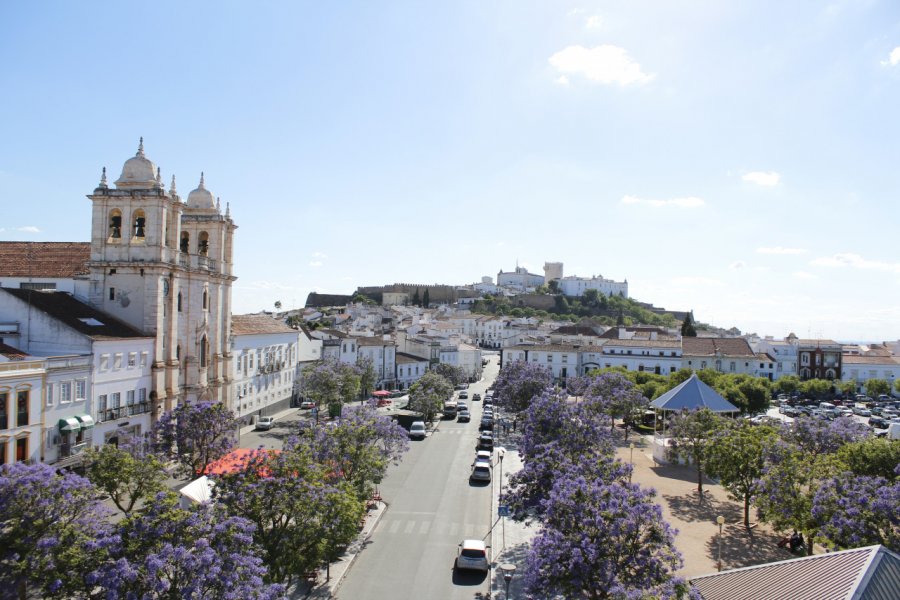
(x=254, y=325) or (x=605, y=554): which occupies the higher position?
(x=254, y=325)

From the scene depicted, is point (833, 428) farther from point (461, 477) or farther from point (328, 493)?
A: point (328, 493)

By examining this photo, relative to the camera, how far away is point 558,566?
15195 mm

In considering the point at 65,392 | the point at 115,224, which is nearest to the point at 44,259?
the point at 115,224

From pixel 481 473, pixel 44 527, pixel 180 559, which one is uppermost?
pixel 180 559

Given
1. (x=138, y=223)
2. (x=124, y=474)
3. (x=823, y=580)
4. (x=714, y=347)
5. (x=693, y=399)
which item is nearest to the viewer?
(x=823, y=580)

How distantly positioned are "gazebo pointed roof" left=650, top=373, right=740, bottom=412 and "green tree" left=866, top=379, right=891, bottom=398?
165 feet

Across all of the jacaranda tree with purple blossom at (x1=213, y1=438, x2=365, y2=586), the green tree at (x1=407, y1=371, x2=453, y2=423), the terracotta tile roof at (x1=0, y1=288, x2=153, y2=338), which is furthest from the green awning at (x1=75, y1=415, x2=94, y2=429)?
the green tree at (x1=407, y1=371, x2=453, y2=423)

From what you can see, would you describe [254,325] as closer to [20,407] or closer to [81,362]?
[81,362]

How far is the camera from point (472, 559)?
873 inches

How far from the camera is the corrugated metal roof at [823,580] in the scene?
1209 cm

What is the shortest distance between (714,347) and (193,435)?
71.9 meters

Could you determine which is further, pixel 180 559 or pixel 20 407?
pixel 20 407

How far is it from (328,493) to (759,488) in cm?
1619

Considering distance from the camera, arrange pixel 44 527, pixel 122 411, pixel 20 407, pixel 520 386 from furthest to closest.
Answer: pixel 520 386
pixel 122 411
pixel 20 407
pixel 44 527
